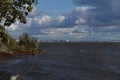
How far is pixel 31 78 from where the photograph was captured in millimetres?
52562

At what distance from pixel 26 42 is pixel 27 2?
82.9 m

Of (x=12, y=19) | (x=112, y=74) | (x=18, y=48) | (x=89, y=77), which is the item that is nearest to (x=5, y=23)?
(x=12, y=19)

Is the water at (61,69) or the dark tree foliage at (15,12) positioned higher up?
the dark tree foliage at (15,12)

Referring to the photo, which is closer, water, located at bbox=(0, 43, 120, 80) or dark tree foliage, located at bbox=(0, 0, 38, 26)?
dark tree foliage, located at bbox=(0, 0, 38, 26)

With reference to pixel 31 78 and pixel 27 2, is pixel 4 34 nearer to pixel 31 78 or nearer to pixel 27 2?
pixel 27 2

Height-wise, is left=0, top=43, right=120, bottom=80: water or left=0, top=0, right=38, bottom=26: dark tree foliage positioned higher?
left=0, top=0, right=38, bottom=26: dark tree foliage

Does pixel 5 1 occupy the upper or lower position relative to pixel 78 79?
upper

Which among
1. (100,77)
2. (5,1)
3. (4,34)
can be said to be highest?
(5,1)

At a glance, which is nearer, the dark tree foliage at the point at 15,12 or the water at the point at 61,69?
the dark tree foliage at the point at 15,12

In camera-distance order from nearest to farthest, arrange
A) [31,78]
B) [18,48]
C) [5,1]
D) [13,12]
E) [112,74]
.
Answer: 1. [5,1]
2. [13,12]
3. [31,78]
4. [112,74]
5. [18,48]

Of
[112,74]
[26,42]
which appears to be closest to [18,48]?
[26,42]

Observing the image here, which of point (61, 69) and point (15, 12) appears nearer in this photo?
point (15, 12)

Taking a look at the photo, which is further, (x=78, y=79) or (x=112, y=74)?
(x=112, y=74)

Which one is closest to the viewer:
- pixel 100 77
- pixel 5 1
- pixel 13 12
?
pixel 5 1
